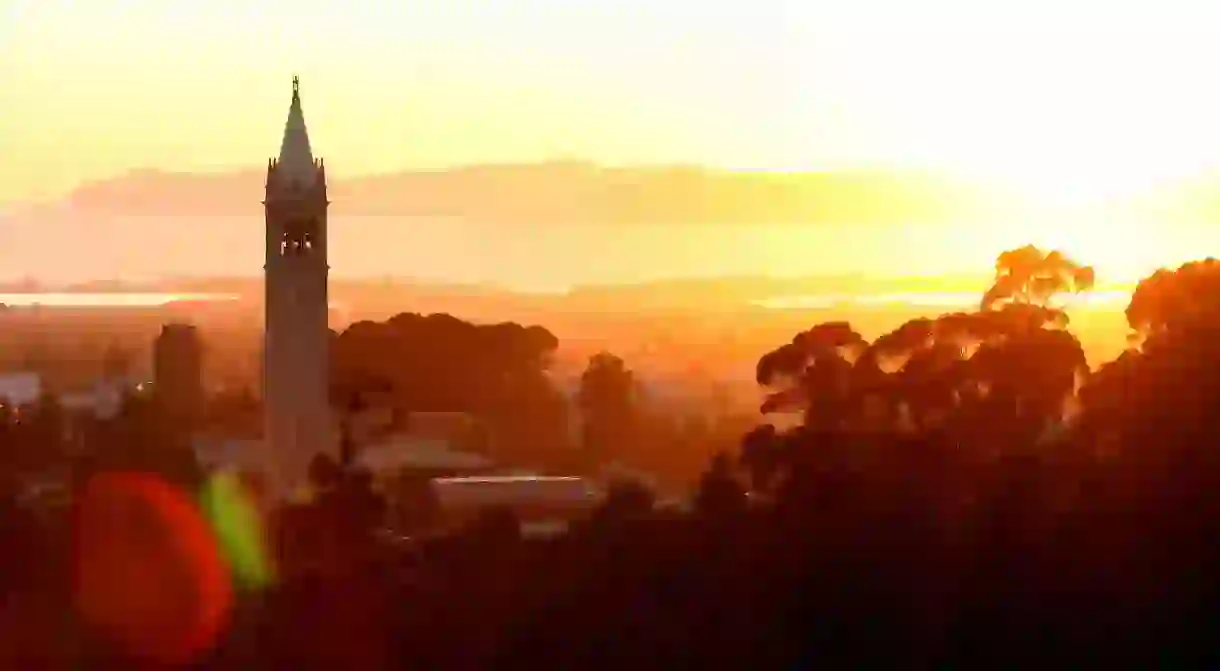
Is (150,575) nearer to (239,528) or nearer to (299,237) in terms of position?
(239,528)

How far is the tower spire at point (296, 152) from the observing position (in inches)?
1473

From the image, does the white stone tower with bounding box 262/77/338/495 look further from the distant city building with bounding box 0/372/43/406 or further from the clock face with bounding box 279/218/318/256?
the distant city building with bounding box 0/372/43/406

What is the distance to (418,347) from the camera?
181 ft

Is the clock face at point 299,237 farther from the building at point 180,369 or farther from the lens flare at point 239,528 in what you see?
the building at point 180,369

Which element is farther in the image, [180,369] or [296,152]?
[180,369]

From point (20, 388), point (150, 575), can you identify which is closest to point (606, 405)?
point (20, 388)

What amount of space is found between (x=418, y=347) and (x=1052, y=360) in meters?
30.4

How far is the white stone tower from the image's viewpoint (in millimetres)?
37719

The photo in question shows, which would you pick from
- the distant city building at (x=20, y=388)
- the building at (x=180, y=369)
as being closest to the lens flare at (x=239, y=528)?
the building at (x=180, y=369)

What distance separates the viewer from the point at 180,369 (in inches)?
2420

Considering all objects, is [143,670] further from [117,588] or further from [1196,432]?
[1196,432]

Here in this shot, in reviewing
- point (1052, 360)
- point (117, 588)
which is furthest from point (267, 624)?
point (1052, 360)

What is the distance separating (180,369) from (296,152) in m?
25.6

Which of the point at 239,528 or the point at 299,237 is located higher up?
the point at 299,237
